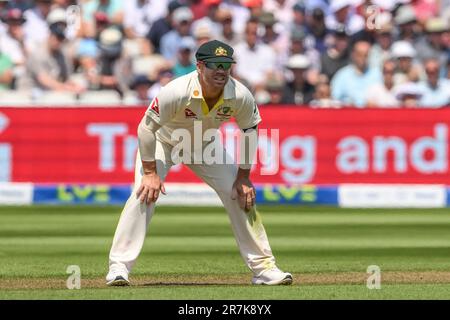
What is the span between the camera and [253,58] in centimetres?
1736

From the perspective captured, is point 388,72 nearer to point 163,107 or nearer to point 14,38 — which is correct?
point 14,38

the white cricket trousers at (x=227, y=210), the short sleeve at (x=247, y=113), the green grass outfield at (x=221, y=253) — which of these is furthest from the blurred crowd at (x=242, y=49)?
the short sleeve at (x=247, y=113)

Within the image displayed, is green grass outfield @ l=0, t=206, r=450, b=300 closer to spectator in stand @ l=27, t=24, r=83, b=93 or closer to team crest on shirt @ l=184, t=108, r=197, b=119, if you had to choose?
team crest on shirt @ l=184, t=108, r=197, b=119

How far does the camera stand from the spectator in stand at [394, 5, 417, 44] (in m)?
18.0

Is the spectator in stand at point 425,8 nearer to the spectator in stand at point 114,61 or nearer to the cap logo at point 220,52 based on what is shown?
the spectator in stand at point 114,61

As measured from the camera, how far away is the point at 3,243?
1138cm

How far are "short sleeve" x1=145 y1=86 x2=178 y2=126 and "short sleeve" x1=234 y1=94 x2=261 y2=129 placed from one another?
17.8 inches

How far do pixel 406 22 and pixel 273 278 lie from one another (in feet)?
33.2

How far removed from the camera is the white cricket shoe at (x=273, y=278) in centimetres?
855

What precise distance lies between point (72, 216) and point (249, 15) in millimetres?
5260

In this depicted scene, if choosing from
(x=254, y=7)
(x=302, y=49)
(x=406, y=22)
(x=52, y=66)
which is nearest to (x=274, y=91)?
(x=302, y=49)

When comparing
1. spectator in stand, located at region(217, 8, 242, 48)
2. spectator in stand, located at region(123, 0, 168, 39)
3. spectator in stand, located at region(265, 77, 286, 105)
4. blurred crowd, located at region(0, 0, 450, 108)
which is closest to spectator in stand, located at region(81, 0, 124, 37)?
blurred crowd, located at region(0, 0, 450, 108)
